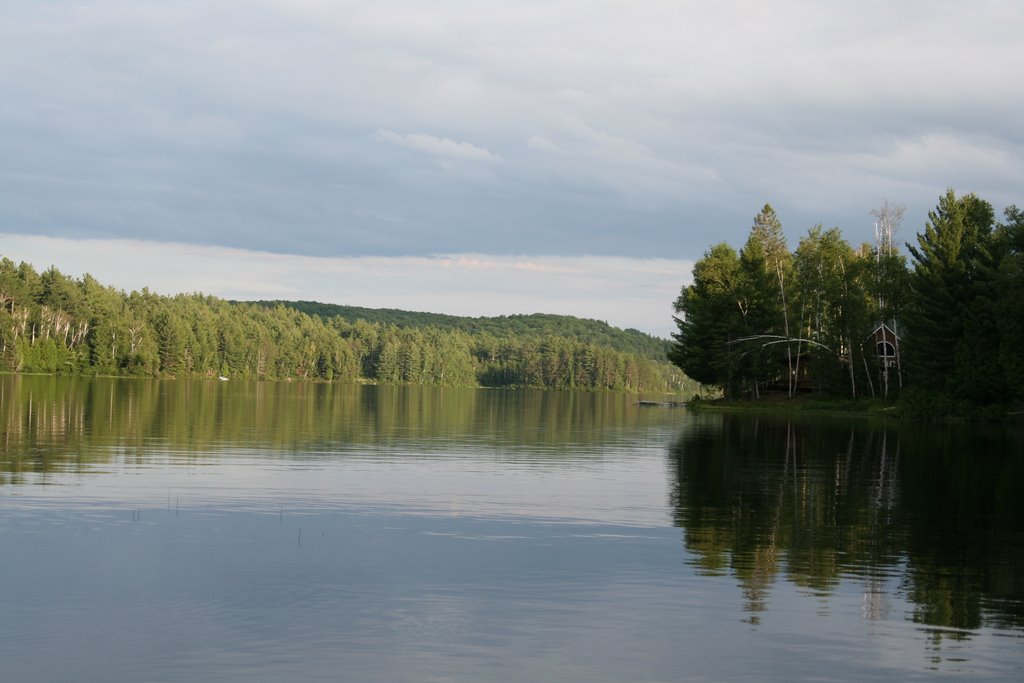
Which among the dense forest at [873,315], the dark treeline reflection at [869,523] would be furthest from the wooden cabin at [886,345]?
the dark treeline reflection at [869,523]

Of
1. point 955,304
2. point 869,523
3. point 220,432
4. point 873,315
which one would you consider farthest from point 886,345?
point 869,523

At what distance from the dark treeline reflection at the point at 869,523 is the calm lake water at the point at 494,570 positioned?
0.32ft

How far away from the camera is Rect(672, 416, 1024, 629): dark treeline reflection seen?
53.3ft

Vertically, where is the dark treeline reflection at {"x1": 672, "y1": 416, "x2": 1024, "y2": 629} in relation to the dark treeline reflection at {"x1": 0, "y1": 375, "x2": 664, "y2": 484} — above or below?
below

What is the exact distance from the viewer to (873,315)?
291 ft

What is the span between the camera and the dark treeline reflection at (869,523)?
639 inches

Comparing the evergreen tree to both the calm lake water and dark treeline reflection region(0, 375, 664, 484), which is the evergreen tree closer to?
dark treeline reflection region(0, 375, 664, 484)

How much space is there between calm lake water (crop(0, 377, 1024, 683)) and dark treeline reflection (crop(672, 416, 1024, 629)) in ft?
0.32

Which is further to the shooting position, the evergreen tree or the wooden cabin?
the wooden cabin

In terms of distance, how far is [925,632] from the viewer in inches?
540

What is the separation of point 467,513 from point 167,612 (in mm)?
10403

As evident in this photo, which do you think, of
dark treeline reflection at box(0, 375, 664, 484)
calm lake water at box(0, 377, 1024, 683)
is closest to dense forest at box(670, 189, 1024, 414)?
dark treeline reflection at box(0, 375, 664, 484)

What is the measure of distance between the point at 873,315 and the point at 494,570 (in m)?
78.1

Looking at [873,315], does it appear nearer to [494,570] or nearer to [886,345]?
[886,345]
